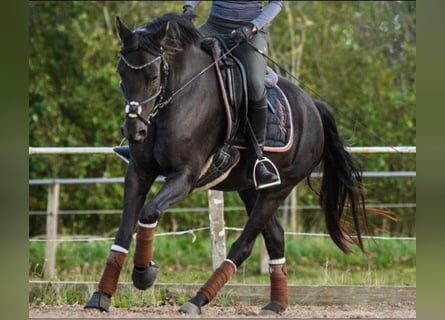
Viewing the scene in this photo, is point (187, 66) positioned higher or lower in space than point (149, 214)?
higher

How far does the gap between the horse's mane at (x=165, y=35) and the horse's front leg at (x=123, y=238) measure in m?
0.79

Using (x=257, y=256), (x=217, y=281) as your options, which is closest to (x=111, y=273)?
(x=217, y=281)

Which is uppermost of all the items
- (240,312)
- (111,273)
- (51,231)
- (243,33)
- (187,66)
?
(243,33)

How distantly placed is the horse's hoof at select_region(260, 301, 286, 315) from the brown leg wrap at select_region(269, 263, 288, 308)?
0.03 m

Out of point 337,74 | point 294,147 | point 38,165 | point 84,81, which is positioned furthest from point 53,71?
point 294,147

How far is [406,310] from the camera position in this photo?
250 inches

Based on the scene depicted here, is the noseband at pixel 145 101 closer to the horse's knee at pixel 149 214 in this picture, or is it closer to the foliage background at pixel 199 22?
the horse's knee at pixel 149 214

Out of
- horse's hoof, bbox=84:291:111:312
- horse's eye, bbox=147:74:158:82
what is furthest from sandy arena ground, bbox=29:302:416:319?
horse's eye, bbox=147:74:158:82

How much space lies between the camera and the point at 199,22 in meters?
14.1

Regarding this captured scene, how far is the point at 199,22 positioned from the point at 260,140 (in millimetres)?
8747

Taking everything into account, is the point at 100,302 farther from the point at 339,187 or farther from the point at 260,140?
the point at 339,187

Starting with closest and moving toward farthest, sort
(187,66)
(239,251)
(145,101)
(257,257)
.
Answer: (145,101), (187,66), (239,251), (257,257)

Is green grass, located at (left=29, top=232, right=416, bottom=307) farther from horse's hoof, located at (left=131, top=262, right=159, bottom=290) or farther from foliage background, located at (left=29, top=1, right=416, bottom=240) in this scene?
horse's hoof, located at (left=131, top=262, right=159, bottom=290)

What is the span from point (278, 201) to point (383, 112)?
884 cm
